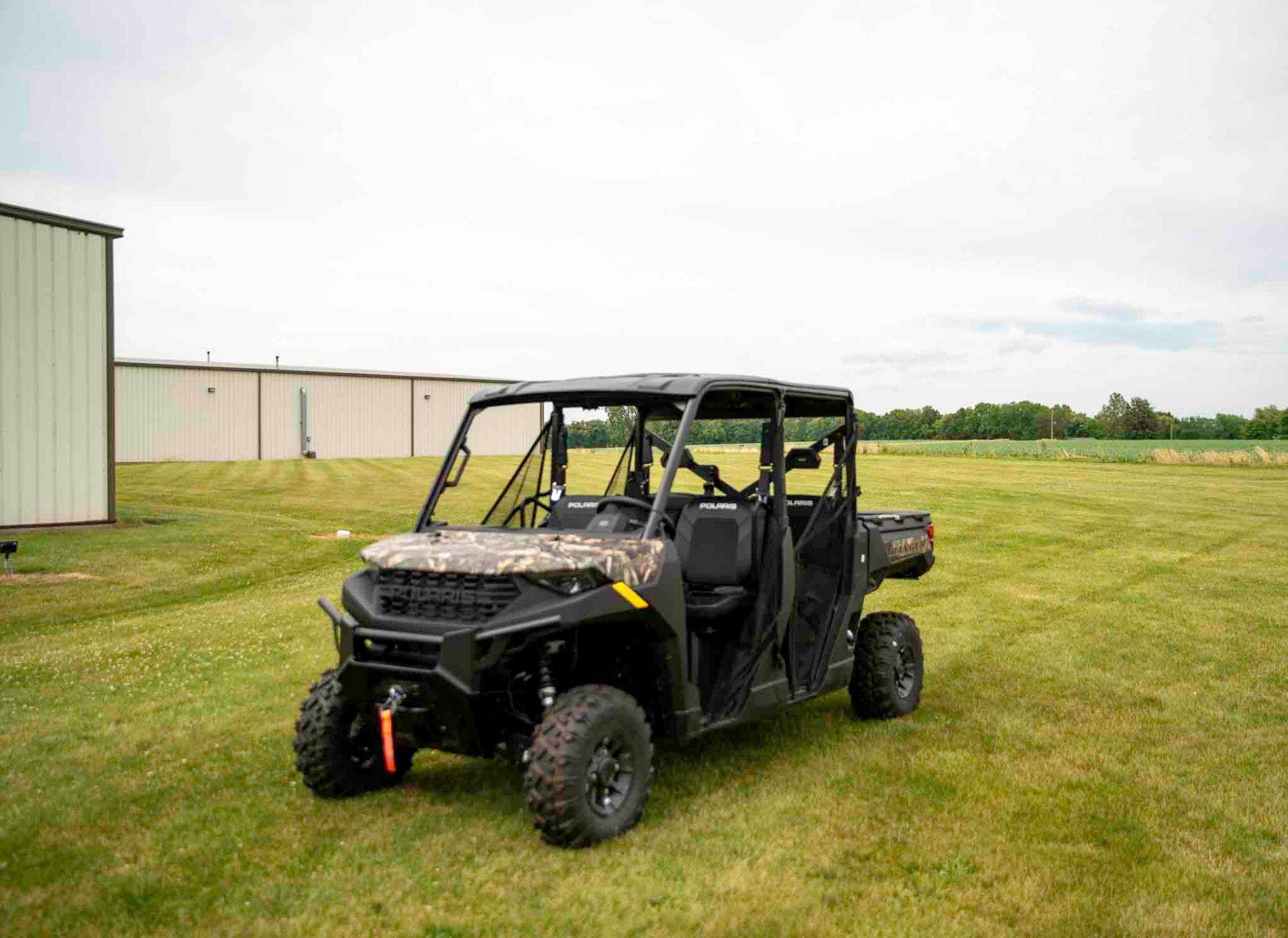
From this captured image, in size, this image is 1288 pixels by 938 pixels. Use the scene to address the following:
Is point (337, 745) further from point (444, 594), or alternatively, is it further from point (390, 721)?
point (444, 594)

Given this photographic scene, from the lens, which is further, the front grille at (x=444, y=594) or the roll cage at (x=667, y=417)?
the roll cage at (x=667, y=417)

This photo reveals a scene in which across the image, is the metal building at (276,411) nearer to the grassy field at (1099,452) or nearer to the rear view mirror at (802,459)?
the grassy field at (1099,452)

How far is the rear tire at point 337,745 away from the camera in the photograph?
5.72 metres

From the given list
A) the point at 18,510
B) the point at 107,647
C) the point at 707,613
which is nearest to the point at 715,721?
Answer: the point at 707,613

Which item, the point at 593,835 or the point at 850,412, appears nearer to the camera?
the point at 593,835

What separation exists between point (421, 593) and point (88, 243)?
61.6 ft

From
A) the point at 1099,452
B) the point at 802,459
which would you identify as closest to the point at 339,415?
the point at 1099,452

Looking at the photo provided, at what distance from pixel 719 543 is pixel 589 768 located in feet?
5.92

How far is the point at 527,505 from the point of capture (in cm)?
693

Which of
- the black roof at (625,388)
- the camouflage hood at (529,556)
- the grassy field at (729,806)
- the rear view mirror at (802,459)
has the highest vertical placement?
the black roof at (625,388)

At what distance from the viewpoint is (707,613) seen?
20.0 feet

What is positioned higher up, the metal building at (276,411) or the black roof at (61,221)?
the black roof at (61,221)

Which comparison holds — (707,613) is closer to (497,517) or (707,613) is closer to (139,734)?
(497,517)

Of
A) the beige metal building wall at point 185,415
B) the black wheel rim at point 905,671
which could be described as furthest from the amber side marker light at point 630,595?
the beige metal building wall at point 185,415
